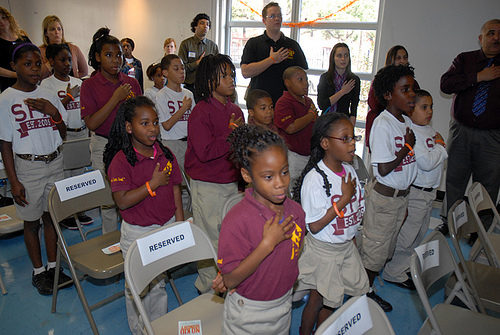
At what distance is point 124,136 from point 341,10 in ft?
13.5

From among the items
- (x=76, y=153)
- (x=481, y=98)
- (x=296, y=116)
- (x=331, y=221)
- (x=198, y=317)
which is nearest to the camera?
(x=198, y=317)

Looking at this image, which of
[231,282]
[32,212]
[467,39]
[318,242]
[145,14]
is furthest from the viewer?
[145,14]

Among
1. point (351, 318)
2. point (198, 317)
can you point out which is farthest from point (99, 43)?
point (351, 318)

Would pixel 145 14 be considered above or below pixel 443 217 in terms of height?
above

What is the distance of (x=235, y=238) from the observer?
1213 mm

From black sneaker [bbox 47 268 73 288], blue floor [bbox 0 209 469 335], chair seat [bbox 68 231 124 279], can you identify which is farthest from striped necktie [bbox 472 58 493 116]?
black sneaker [bbox 47 268 73 288]

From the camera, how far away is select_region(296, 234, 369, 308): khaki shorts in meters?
1.70

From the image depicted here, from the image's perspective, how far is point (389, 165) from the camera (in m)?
2.09

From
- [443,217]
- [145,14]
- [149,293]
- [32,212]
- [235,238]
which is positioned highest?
[145,14]

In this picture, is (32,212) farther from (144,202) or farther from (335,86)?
(335,86)

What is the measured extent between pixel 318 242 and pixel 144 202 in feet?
2.99

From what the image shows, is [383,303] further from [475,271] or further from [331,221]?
[331,221]

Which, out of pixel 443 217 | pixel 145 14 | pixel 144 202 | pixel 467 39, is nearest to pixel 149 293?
pixel 144 202

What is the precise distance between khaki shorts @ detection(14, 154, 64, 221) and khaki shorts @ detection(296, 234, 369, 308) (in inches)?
65.2
